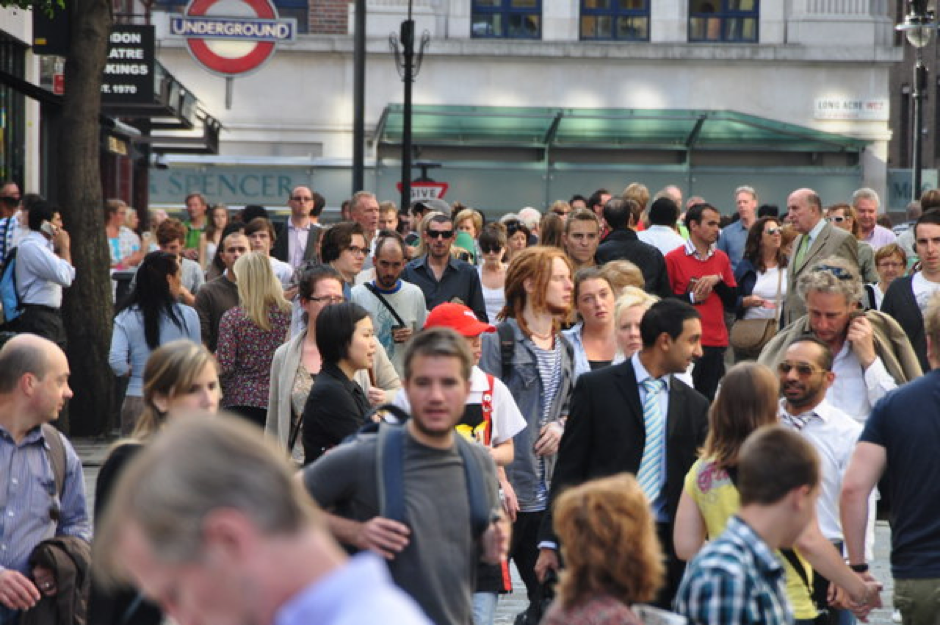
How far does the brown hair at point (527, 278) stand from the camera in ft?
28.0

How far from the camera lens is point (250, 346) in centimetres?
1044

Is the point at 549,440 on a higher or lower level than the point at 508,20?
lower

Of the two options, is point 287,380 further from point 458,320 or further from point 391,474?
point 391,474

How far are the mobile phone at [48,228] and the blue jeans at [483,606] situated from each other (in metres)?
8.96

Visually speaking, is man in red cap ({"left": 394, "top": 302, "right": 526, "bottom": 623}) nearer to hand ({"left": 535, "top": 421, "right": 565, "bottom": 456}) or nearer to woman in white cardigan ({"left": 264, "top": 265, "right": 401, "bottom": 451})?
hand ({"left": 535, "top": 421, "right": 565, "bottom": 456})

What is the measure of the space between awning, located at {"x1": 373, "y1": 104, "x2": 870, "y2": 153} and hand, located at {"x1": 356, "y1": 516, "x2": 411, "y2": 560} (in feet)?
118

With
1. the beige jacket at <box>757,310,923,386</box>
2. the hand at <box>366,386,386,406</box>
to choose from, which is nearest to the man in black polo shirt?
the hand at <box>366,386,386,406</box>

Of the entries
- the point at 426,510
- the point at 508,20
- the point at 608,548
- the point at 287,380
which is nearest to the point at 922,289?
the point at 287,380

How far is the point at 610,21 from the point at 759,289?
29.0 meters

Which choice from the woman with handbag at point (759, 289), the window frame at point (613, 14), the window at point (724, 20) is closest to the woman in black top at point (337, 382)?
the woman with handbag at point (759, 289)

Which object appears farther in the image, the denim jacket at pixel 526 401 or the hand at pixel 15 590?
the denim jacket at pixel 526 401

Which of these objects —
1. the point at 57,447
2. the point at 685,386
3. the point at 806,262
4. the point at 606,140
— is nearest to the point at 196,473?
the point at 57,447

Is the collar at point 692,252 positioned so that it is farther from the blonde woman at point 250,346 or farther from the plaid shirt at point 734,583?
the plaid shirt at point 734,583

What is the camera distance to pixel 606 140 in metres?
41.4
